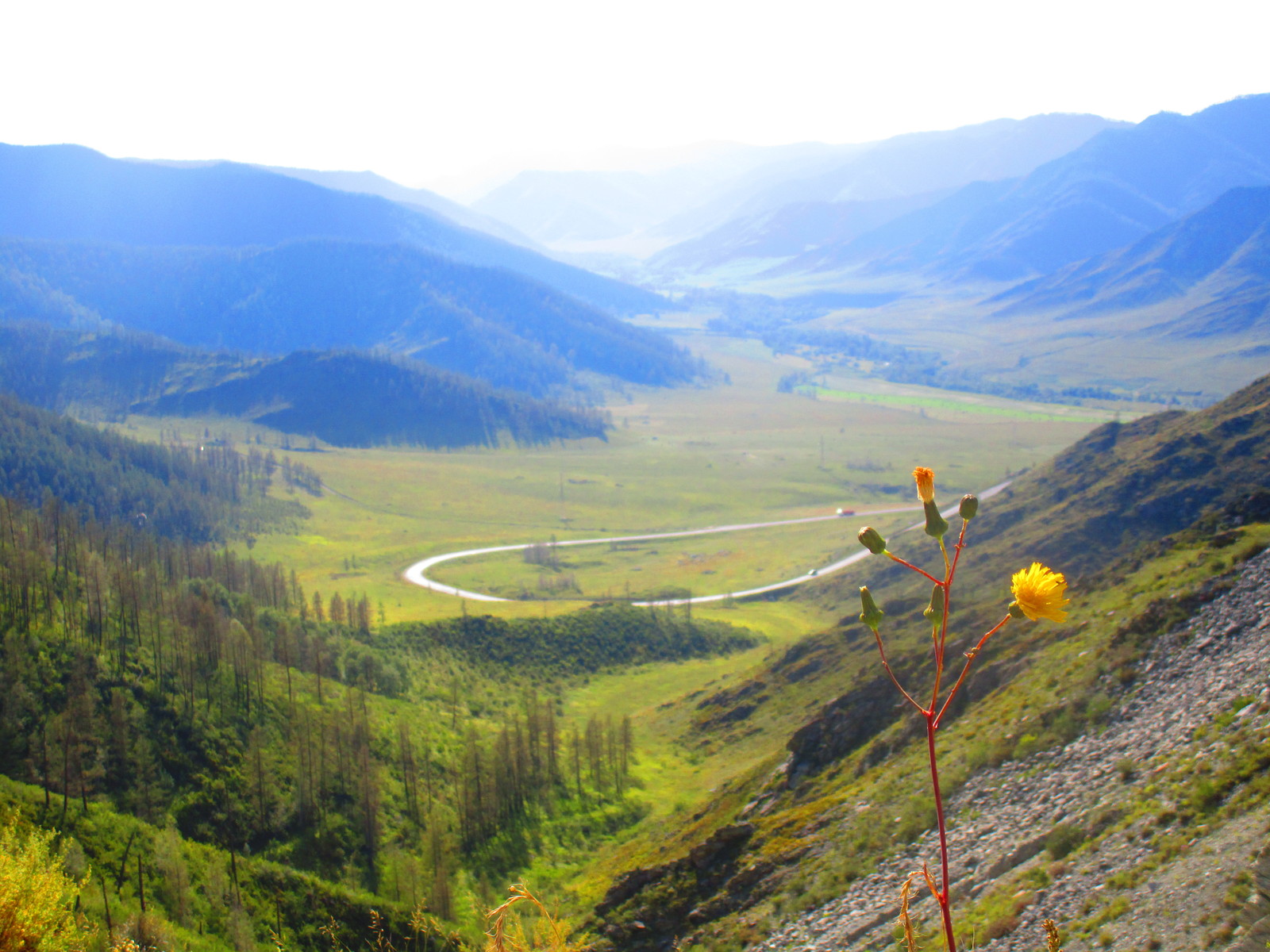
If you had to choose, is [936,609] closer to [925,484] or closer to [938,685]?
[938,685]

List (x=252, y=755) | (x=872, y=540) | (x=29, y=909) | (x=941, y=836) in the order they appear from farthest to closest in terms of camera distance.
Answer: (x=252, y=755) → (x=29, y=909) → (x=872, y=540) → (x=941, y=836)

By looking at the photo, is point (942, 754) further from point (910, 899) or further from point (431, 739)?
point (431, 739)

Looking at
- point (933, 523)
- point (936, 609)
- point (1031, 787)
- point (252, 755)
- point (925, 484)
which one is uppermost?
point (925, 484)

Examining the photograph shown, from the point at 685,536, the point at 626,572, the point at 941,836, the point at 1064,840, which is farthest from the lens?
the point at 685,536

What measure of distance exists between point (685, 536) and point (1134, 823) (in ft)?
486

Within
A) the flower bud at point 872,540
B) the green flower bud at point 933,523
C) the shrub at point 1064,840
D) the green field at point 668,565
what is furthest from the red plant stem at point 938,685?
the green field at point 668,565

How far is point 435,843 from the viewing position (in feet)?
154

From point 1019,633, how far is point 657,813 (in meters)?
27.1

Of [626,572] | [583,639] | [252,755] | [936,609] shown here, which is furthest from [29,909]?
[626,572]

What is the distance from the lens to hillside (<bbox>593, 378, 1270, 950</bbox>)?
21.2 m

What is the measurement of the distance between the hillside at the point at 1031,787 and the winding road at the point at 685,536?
6943 centimetres

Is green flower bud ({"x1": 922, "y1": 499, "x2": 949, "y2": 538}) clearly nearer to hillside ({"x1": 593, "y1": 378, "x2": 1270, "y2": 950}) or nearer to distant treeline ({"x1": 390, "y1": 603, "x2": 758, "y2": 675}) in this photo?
hillside ({"x1": 593, "y1": 378, "x2": 1270, "y2": 950})

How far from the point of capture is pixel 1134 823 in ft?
72.2

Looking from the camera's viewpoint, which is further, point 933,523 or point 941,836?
point 933,523
